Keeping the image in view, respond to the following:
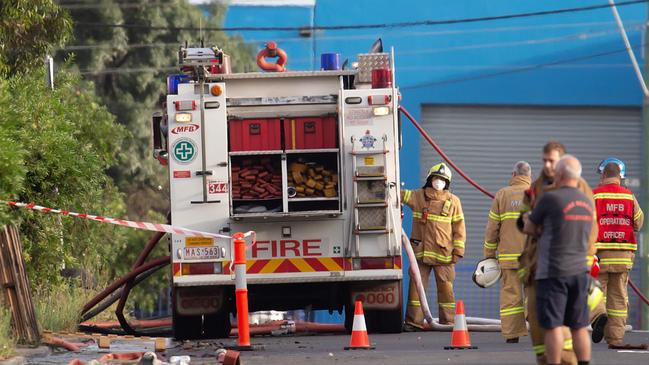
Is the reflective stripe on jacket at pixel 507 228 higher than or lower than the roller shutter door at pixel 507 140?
lower

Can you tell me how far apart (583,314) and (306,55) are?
82.8 ft

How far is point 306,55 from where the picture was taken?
34.8 m

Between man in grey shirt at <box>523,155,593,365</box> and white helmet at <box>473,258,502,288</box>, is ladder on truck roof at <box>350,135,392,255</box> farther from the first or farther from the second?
man in grey shirt at <box>523,155,593,365</box>

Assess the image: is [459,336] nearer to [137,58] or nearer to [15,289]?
[15,289]

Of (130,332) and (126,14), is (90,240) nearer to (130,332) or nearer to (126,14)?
(130,332)

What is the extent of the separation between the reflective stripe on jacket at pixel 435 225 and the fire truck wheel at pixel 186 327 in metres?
2.92

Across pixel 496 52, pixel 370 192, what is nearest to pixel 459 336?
pixel 370 192

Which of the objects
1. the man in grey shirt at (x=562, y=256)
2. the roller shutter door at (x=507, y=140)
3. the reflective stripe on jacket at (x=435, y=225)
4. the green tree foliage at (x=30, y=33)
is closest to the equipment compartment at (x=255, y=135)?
the reflective stripe on jacket at (x=435, y=225)

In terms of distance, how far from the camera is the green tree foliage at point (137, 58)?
34.4 meters

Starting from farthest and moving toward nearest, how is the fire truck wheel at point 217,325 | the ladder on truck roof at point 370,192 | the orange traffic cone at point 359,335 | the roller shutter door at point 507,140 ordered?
the roller shutter door at point 507,140 → the fire truck wheel at point 217,325 → the ladder on truck roof at point 370,192 → the orange traffic cone at point 359,335

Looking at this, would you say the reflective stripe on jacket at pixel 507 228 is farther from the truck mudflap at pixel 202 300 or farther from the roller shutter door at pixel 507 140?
the roller shutter door at pixel 507 140

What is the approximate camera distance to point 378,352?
13141 millimetres

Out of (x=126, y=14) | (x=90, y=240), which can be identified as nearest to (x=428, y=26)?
(x=126, y=14)

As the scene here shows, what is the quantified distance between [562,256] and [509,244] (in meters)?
4.04
